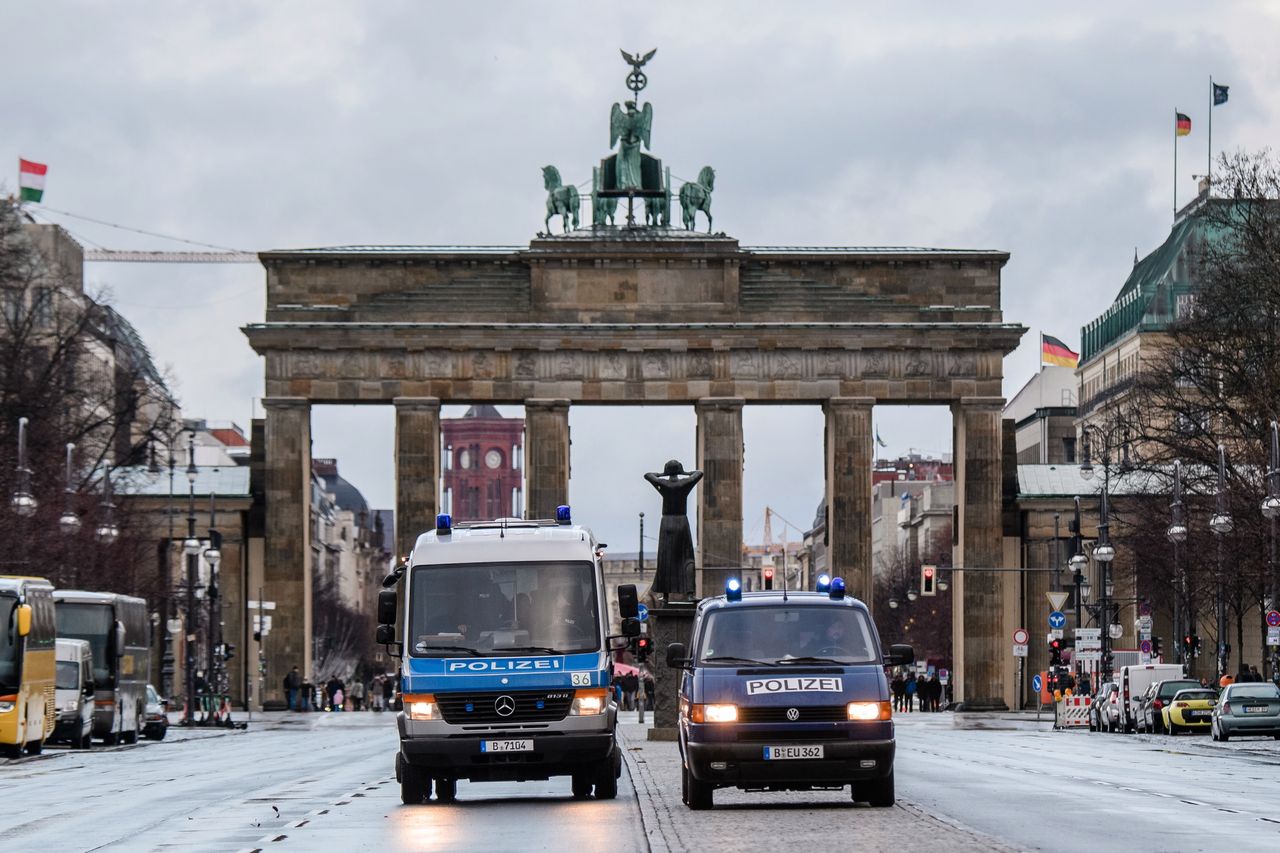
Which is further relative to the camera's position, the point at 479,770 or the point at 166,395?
the point at 166,395

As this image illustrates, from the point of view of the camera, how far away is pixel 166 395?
9325 centimetres

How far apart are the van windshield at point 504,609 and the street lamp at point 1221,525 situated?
125 ft

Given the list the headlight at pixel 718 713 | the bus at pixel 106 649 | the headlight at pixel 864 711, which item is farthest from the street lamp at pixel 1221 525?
the headlight at pixel 718 713

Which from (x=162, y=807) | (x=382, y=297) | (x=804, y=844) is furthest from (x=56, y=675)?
(x=382, y=297)

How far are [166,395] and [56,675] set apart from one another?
39641 millimetres

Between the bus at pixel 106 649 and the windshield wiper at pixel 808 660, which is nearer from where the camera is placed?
the windshield wiper at pixel 808 660

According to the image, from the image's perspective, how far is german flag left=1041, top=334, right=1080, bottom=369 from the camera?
526 ft

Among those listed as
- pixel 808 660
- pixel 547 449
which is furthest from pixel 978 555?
pixel 808 660

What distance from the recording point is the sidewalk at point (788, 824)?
69.1ft

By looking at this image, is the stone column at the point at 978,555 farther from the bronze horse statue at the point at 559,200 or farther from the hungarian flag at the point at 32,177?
the hungarian flag at the point at 32,177

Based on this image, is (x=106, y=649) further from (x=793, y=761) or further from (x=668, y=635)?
(x=793, y=761)

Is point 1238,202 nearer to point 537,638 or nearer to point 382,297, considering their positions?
point 382,297

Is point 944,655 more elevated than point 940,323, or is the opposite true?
point 940,323

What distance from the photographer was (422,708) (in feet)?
93.5
